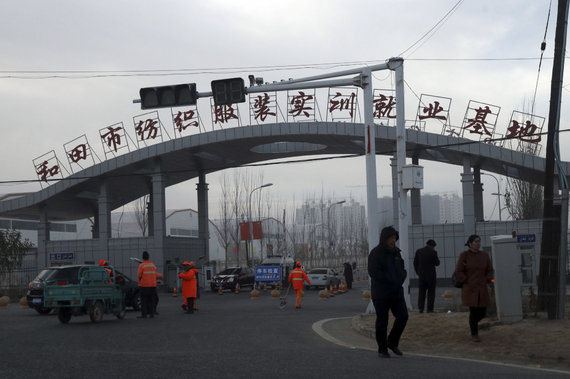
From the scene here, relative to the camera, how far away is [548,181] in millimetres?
14281

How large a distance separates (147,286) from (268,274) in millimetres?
20047

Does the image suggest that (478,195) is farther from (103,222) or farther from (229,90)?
(229,90)

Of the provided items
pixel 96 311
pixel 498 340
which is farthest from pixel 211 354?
pixel 96 311

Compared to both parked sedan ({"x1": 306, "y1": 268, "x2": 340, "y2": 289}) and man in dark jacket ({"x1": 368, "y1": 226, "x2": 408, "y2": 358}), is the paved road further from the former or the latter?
parked sedan ({"x1": 306, "y1": 268, "x2": 340, "y2": 289})

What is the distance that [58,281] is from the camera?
855 inches

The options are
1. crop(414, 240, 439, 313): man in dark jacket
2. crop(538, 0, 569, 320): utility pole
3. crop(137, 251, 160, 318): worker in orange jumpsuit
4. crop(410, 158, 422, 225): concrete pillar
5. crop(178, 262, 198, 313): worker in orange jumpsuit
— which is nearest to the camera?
crop(538, 0, 569, 320): utility pole

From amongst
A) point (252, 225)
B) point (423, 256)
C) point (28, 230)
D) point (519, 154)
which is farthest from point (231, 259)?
point (423, 256)

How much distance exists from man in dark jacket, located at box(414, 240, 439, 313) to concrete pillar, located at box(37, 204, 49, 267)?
33.3 m

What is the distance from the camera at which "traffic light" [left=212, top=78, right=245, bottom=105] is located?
18188 mm

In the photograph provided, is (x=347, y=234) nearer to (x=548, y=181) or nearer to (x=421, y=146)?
(x=421, y=146)

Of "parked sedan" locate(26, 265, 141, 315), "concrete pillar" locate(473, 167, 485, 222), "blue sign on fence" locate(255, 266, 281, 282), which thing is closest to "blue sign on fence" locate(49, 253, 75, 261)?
"blue sign on fence" locate(255, 266, 281, 282)

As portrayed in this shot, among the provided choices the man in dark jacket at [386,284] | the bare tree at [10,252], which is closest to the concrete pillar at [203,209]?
the bare tree at [10,252]

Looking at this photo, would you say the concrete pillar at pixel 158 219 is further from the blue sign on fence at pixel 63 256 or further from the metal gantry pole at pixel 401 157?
the metal gantry pole at pixel 401 157

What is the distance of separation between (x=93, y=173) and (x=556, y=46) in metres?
33.0
